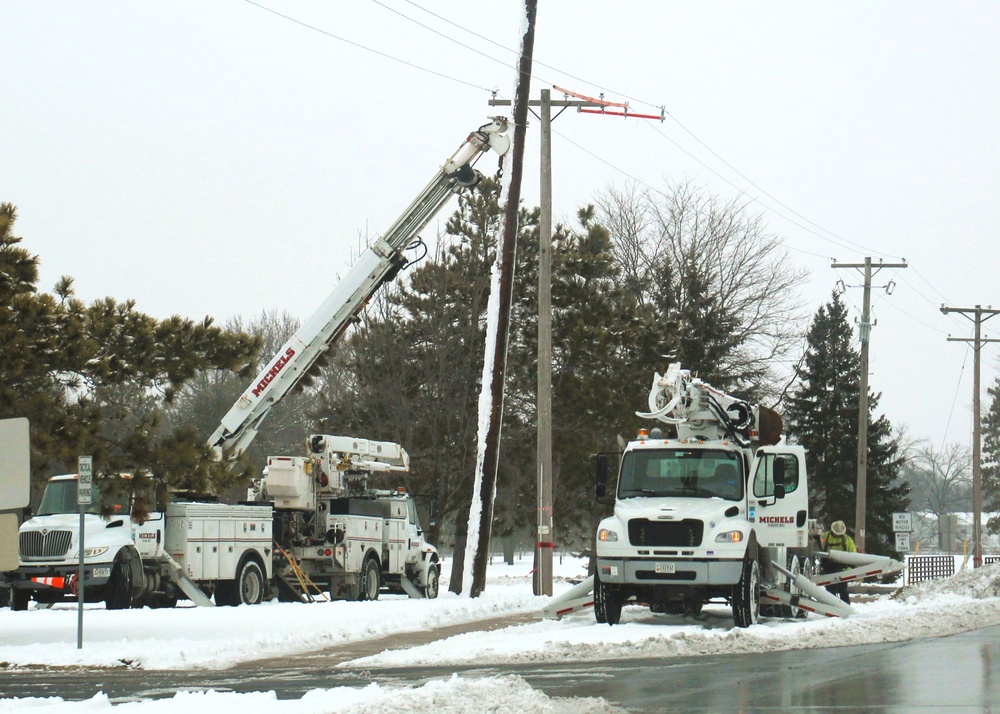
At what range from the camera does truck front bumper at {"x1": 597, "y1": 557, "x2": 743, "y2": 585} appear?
59.1 ft

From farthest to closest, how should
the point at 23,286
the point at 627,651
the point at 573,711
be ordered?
the point at 23,286 < the point at 627,651 < the point at 573,711

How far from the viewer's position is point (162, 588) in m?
23.6

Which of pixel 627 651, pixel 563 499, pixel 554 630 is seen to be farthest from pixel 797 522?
pixel 563 499

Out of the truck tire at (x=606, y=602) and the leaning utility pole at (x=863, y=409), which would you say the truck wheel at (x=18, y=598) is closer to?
A: the truck tire at (x=606, y=602)

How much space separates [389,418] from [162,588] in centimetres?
1227

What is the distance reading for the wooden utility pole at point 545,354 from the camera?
80.5ft

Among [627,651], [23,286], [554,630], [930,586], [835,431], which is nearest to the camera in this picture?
[627,651]

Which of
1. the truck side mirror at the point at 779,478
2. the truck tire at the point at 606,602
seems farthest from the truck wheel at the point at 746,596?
the truck tire at the point at 606,602

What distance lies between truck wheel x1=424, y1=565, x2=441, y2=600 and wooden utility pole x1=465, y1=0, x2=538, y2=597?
4.36m

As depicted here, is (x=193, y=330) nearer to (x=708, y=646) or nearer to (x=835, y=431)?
(x=708, y=646)

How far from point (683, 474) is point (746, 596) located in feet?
6.52

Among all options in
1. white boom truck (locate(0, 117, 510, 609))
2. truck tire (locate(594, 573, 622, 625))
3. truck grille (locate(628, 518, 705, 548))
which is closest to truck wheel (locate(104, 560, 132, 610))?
white boom truck (locate(0, 117, 510, 609))

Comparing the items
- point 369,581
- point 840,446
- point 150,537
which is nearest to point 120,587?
point 150,537

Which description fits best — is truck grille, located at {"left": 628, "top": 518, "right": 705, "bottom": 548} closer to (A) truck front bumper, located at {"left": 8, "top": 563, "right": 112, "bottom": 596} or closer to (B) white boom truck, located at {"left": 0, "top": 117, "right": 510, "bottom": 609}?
(B) white boom truck, located at {"left": 0, "top": 117, "right": 510, "bottom": 609}
